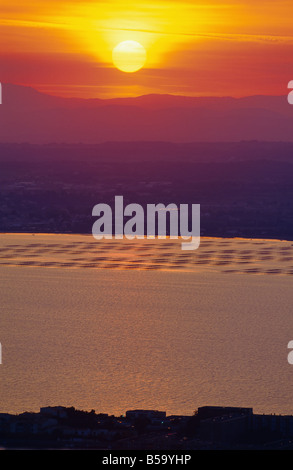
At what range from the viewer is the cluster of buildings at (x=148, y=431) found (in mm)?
21609

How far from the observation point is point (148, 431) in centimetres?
2320

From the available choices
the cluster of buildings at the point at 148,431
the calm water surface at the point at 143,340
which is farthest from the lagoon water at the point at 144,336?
the cluster of buildings at the point at 148,431

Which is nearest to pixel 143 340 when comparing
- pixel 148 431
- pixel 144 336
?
pixel 144 336

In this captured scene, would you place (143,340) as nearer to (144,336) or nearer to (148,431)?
(144,336)

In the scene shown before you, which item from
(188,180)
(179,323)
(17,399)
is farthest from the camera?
(188,180)

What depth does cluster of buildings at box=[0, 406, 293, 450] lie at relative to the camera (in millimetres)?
21609

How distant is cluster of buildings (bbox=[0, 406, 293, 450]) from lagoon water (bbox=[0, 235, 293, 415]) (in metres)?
4.02

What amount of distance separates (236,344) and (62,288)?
19.7 meters

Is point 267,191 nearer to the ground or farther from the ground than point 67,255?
farther from the ground

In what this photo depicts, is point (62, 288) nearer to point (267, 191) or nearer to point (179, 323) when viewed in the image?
point (179, 323)

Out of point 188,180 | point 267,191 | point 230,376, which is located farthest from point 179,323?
point 188,180

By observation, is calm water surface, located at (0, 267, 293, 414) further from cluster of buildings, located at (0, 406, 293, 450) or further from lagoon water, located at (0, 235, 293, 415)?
cluster of buildings, located at (0, 406, 293, 450)

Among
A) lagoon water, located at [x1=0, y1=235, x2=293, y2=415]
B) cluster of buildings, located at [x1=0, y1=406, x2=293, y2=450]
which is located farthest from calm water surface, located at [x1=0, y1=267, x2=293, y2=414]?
cluster of buildings, located at [x1=0, y1=406, x2=293, y2=450]

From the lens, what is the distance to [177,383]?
33.0 meters
